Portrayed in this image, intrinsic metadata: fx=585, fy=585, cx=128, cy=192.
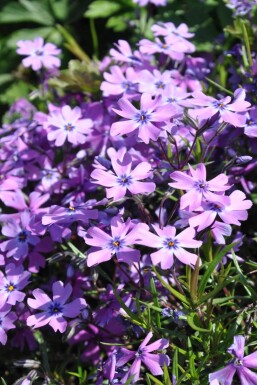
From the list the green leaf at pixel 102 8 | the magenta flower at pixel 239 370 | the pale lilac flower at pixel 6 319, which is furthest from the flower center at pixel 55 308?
the green leaf at pixel 102 8

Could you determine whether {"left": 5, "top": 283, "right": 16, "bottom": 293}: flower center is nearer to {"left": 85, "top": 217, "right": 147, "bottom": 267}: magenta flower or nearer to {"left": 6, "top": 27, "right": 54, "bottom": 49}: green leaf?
{"left": 85, "top": 217, "right": 147, "bottom": 267}: magenta flower

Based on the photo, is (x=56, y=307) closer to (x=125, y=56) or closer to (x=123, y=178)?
(x=123, y=178)

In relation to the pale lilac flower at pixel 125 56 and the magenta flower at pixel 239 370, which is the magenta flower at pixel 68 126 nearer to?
the pale lilac flower at pixel 125 56

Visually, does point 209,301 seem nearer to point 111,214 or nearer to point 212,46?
point 111,214

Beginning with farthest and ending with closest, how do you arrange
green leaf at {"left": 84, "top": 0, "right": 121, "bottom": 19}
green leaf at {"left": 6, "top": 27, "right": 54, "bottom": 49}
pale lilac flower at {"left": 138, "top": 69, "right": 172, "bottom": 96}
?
green leaf at {"left": 6, "top": 27, "right": 54, "bottom": 49} < green leaf at {"left": 84, "top": 0, "right": 121, "bottom": 19} < pale lilac flower at {"left": 138, "top": 69, "right": 172, "bottom": 96}

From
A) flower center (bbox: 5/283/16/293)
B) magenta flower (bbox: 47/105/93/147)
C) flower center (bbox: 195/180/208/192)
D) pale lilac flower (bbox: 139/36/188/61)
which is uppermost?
pale lilac flower (bbox: 139/36/188/61)

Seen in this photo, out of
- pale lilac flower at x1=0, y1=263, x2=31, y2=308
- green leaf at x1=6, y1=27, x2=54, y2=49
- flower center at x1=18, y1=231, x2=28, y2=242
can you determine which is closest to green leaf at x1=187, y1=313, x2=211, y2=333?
pale lilac flower at x1=0, y1=263, x2=31, y2=308

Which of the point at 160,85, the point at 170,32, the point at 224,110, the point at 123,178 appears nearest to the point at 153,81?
the point at 160,85
